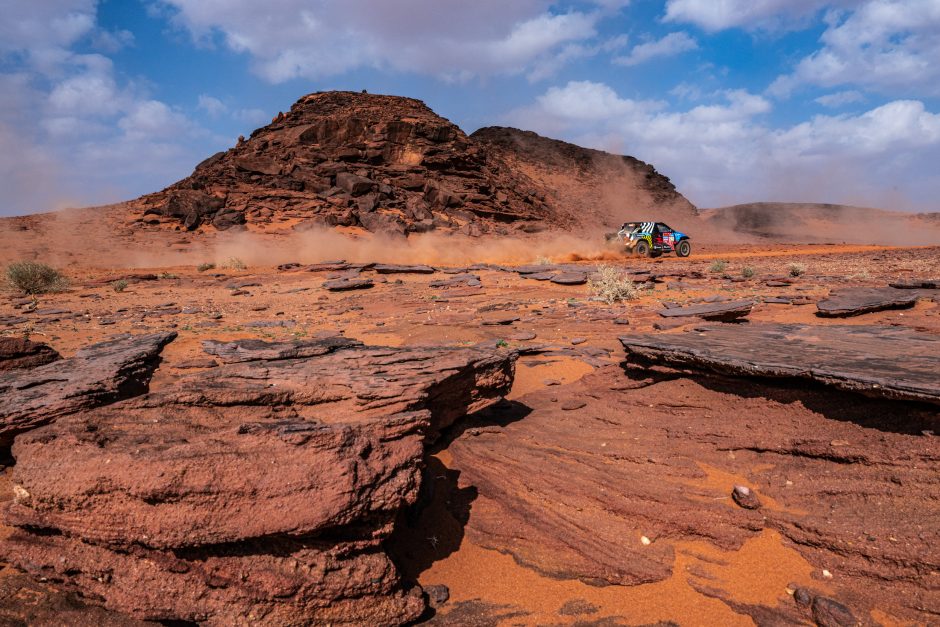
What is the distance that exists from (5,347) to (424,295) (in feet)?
30.5

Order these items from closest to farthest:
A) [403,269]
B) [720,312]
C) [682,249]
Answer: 1. [720,312]
2. [403,269]
3. [682,249]

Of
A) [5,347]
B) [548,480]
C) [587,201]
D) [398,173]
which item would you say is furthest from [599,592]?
[587,201]

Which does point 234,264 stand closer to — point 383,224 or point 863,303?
point 383,224

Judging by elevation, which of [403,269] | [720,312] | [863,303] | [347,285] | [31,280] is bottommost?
[720,312]

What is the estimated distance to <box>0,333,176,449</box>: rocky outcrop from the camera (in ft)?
10.8

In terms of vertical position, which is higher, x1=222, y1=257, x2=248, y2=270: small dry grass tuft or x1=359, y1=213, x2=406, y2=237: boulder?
x1=359, y1=213, x2=406, y2=237: boulder

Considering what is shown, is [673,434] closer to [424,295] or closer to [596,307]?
[596,307]

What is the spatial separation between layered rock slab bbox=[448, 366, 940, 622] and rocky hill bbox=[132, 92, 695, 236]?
2506 cm

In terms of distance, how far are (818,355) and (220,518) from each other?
485cm

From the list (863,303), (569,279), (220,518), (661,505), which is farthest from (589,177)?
(220,518)

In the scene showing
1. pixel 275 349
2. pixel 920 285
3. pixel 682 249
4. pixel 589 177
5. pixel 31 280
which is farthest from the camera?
pixel 589 177

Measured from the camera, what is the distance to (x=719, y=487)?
369cm

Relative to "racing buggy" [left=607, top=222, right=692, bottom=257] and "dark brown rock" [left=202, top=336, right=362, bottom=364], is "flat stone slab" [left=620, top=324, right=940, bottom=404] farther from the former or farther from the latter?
"racing buggy" [left=607, top=222, right=692, bottom=257]

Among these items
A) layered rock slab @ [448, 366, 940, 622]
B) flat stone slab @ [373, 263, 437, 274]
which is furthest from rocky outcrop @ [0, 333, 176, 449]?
flat stone slab @ [373, 263, 437, 274]
